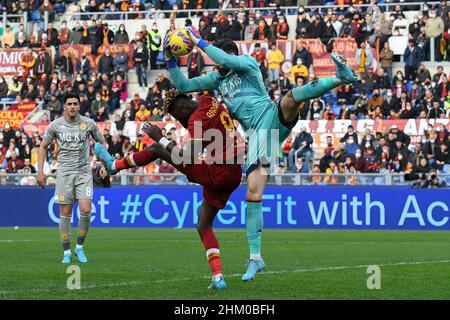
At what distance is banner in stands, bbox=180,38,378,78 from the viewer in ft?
113

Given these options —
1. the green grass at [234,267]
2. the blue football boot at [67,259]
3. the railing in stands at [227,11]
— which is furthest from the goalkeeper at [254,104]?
the railing in stands at [227,11]

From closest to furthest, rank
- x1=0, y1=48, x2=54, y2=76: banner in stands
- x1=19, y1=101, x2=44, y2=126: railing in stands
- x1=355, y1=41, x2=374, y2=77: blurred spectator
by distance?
x1=355, y1=41, x2=374, y2=77: blurred spectator, x1=19, y1=101, x2=44, y2=126: railing in stands, x1=0, y1=48, x2=54, y2=76: banner in stands

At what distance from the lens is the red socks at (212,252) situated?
448 inches

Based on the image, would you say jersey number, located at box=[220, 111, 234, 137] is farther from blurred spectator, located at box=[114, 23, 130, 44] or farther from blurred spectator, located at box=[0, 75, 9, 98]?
blurred spectator, located at box=[0, 75, 9, 98]

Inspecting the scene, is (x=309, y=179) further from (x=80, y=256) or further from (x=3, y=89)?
(x=3, y=89)

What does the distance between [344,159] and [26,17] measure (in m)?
17.2

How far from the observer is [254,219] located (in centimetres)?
1200

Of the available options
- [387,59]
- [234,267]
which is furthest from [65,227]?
[387,59]

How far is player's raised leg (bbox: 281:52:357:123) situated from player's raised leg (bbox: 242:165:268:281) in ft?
2.58

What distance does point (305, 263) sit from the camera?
15.1 metres

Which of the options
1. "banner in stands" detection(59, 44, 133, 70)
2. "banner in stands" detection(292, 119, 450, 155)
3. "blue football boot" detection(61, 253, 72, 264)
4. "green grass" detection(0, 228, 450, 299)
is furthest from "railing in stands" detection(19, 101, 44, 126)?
"blue football boot" detection(61, 253, 72, 264)

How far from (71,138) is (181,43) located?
13.4ft

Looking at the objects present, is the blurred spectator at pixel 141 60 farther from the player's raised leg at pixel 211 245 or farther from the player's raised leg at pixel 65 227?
the player's raised leg at pixel 211 245

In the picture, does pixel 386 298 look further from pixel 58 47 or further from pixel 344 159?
pixel 58 47
